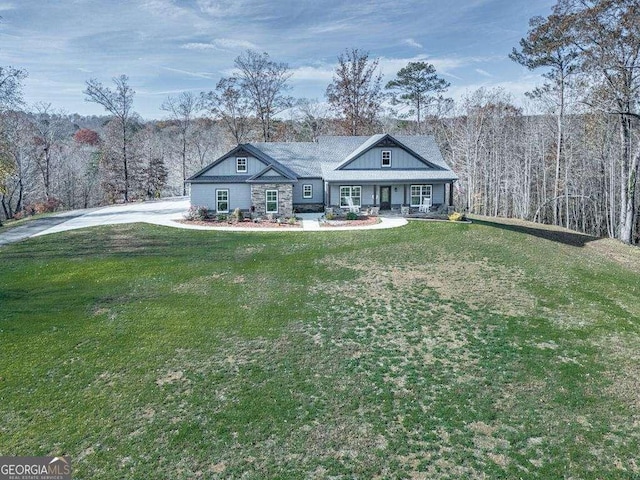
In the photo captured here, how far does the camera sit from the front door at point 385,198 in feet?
103

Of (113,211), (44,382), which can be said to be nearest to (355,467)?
(44,382)

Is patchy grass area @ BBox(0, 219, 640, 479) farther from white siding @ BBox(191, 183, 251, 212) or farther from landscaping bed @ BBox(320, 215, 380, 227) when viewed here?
white siding @ BBox(191, 183, 251, 212)

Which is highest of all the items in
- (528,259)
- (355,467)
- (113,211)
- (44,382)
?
(113,211)

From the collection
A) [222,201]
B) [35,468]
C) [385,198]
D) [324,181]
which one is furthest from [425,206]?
[35,468]

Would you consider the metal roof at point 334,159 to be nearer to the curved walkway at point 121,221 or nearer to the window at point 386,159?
the window at point 386,159

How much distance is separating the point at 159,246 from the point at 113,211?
15811 mm

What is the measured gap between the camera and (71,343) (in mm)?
12594

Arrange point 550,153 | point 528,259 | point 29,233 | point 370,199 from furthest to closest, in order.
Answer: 1. point 550,153
2. point 370,199
3. point 29,233
4. point 528,259

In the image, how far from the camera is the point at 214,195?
101ft

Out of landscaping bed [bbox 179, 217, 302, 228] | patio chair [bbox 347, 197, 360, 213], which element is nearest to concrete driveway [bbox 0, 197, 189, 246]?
landscaping bed [bbox 179, 217, 302, 228]

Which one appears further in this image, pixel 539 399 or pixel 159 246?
pixel 159 246

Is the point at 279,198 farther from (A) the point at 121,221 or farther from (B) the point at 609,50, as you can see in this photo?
(B) the point at 609,50

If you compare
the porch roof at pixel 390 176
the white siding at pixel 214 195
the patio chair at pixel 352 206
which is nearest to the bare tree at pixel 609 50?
the porch roof at pixel 390 176

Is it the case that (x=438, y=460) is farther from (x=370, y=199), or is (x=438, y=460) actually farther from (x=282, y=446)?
(x=370, y=199)
